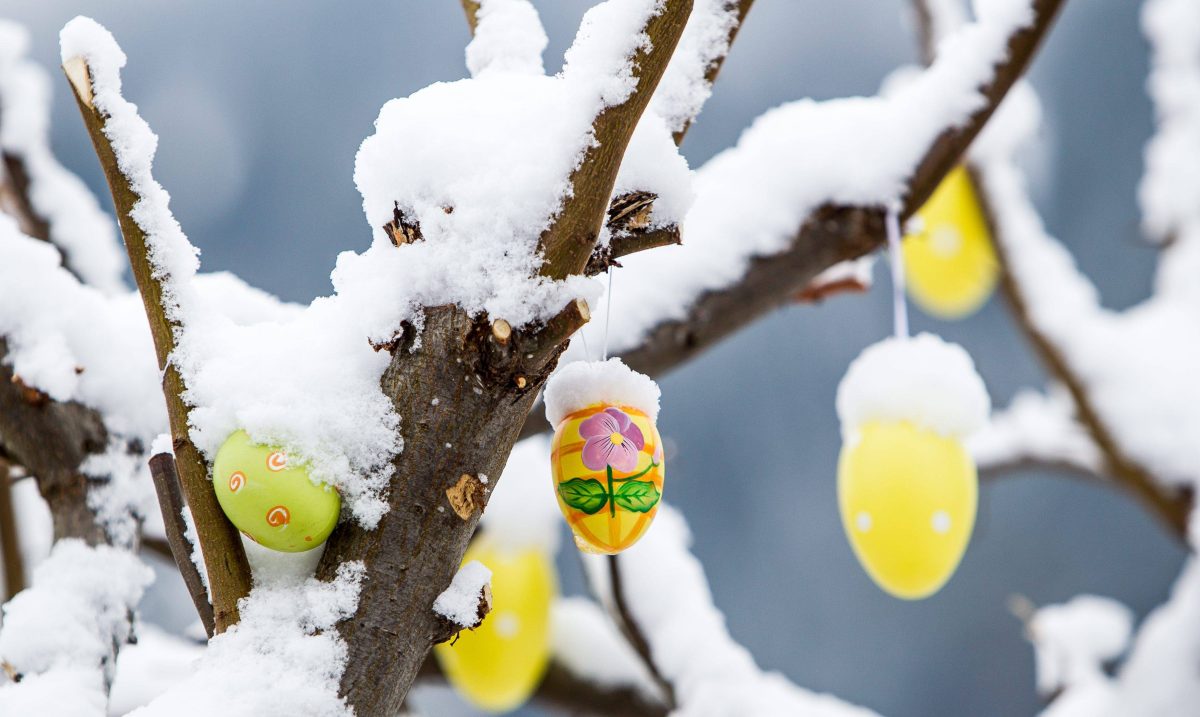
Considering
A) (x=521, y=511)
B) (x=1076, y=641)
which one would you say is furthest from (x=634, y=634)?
(x=1076, y=641)

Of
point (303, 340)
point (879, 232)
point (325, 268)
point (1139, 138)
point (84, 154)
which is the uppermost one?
point (1139, 138)

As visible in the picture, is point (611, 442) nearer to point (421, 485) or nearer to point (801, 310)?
point (421, 485)

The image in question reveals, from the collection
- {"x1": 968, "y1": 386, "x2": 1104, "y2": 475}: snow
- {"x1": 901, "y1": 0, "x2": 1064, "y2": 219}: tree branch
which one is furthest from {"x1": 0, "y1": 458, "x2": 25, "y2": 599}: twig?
{"x1": 968, "y1": 386, "x2": 1104, "y2": 475}: snow

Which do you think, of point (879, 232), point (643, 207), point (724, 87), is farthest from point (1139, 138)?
point (643, 207)

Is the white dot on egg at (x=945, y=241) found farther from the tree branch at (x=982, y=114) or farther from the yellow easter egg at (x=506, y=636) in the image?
the yellow easter egg at (x=506, y=636)

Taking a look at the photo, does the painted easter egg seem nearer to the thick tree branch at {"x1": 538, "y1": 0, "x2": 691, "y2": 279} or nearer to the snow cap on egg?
the thick tree branch at {"x1": 538, "y1": 0, "x2": 691, "y2": 279}

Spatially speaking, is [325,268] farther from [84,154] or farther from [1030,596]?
[1030,596]
